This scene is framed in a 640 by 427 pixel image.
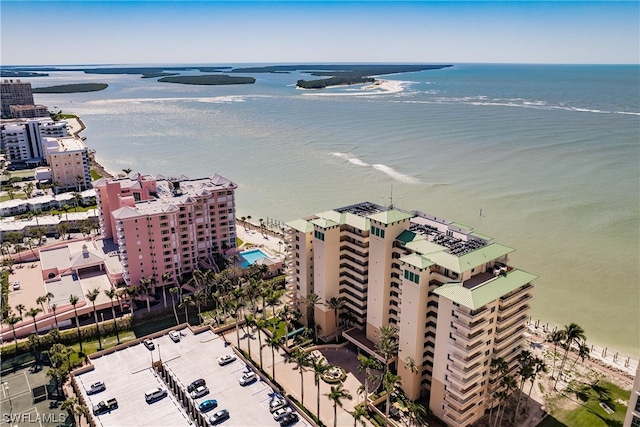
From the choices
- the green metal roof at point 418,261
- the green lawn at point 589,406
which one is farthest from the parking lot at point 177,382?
the green lawn at point 589,406

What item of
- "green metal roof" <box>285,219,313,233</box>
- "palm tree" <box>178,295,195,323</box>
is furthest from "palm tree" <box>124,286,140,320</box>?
"green metal roof" <box>285,219,313,233</box>

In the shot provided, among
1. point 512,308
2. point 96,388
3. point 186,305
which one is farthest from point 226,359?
point 512,308

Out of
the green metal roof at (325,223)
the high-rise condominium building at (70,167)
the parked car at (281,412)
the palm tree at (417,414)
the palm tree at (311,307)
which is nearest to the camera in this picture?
the palm tree at (417,414)

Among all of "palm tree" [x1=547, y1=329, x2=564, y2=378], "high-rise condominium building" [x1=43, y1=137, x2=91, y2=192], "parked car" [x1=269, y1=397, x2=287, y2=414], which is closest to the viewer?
"parked car" [x1=269, y1=397, x2=287, y2=414]

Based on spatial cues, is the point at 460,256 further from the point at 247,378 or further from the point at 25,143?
the point at 25,143

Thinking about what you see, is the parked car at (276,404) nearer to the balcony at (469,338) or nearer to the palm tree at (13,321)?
the balcony at (469,338)

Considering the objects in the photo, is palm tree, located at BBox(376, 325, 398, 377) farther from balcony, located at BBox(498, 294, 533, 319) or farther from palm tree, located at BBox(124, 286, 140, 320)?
palm tree, located at BBox(124, 286, 140, 320)

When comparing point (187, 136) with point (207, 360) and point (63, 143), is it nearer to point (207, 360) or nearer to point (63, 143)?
point (63, 143)
